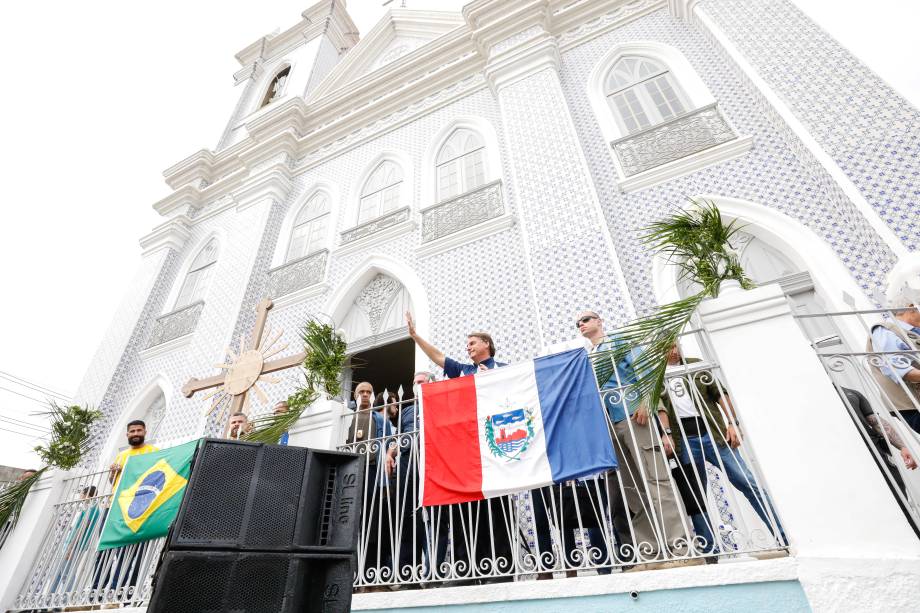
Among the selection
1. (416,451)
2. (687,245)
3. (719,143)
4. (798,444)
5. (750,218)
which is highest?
(719,143)

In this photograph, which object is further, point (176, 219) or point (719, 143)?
point (176, 219)

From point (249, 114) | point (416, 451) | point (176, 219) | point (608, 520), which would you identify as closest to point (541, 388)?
point (608, 520)

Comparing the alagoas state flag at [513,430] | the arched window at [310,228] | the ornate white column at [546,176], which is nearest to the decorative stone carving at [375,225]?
the arched window at [310,228]

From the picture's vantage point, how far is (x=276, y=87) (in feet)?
42.4

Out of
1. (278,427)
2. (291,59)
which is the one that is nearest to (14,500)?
(278,427)

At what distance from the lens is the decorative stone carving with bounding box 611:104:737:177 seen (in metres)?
5.47

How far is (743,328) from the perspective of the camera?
233 centimetres

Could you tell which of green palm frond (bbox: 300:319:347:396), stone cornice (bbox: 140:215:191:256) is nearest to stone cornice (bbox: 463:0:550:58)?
green palm frond (bbox: 300:319:347:396)

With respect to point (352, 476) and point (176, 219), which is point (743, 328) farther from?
point (176, 219)

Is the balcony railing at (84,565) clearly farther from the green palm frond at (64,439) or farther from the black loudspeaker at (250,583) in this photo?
the black loudspeaker at (250,583)

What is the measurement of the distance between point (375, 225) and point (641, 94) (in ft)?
14.3

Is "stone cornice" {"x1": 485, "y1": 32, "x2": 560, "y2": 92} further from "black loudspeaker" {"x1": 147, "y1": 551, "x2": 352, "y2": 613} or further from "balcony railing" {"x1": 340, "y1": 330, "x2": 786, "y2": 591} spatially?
"black loudspeaker" {"x1": 147, "y1": 551, "x2": 352, "y2": 613}

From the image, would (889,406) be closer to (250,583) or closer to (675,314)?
(675,314)

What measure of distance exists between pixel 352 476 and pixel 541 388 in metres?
1.21
